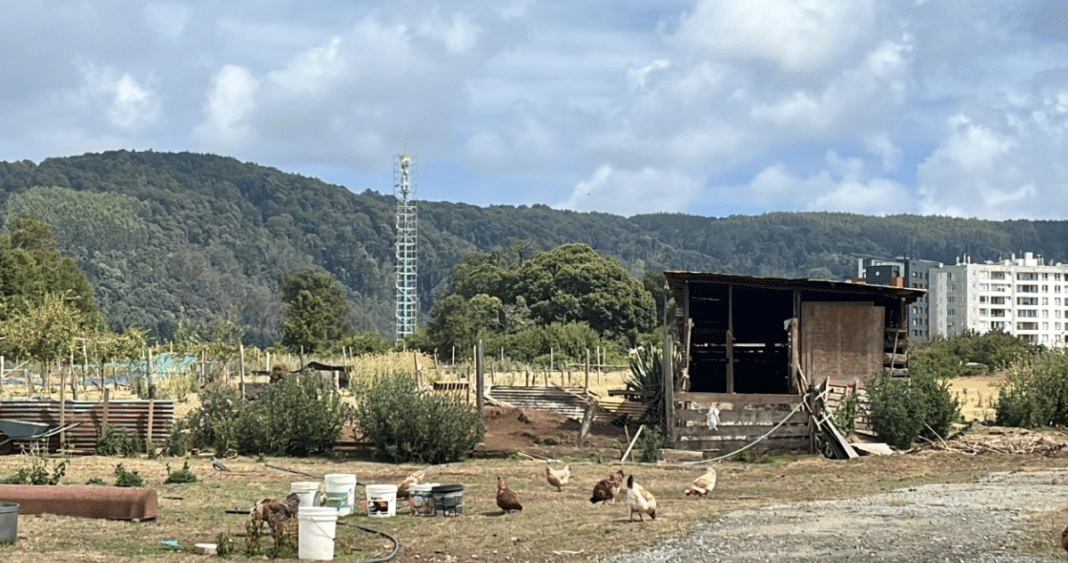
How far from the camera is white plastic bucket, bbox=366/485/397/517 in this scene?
49.4ft

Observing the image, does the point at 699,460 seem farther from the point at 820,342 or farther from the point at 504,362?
the point at 504,362

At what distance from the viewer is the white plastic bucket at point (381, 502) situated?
49.4ft

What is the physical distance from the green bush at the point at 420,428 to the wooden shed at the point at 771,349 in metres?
3.68

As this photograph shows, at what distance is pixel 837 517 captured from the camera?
14258 millimetres

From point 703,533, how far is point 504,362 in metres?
43.4

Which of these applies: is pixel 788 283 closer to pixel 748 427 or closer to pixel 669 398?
pixel 748 427

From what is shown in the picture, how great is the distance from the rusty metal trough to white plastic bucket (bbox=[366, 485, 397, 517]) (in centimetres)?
242

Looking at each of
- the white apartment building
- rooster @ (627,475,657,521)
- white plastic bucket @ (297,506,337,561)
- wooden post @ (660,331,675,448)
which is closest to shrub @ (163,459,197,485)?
white plastic bucket @ (297,506,337,561)

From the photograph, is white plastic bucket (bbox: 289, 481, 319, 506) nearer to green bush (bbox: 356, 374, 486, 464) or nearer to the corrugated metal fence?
green bush (bbox: 356, 374, 486, 464)

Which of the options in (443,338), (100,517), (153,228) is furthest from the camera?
(153,228)

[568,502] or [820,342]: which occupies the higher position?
[820,342]

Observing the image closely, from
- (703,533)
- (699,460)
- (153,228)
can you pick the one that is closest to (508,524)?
(703,533)

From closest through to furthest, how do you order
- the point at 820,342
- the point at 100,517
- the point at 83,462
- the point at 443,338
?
the point at 100,517 < the point at 83,462 < the point at 820,342 < the point at 443,338

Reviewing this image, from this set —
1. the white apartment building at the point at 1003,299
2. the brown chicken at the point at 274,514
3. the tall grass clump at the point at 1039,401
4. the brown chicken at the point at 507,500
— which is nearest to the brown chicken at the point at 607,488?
the brown chicken at the point at 507,500
